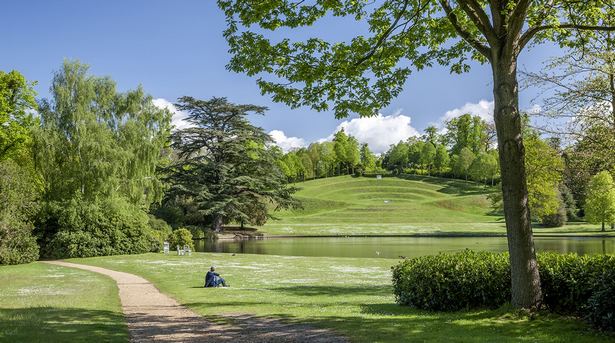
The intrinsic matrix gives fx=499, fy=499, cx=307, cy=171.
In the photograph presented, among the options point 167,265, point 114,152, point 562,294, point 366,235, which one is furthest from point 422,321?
point 366,235

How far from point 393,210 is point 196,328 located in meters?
82.6

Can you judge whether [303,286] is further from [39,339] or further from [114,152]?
[114,152]

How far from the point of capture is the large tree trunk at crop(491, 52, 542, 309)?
1045 centimetres

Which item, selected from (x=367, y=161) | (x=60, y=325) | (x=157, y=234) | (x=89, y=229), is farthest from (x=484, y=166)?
(x=60, y=325)

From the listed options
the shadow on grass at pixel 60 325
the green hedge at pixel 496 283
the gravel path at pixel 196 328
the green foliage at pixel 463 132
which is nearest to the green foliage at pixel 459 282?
the green hedge at pixel 496 283

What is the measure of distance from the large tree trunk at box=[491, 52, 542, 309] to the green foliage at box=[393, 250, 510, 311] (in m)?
1.27

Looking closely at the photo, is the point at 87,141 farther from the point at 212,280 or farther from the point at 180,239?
the point at 212,280

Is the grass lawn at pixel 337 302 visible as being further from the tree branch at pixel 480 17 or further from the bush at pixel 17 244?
the tree branch at pixel 480 17

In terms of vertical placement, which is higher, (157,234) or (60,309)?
(157,234)

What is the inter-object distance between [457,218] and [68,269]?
71.5 metres

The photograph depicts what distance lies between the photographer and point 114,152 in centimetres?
3738

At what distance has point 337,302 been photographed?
1539 cm

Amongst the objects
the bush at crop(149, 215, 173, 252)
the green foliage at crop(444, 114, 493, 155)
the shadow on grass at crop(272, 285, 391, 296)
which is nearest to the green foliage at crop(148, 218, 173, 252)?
the bush at crop(149, 215, 173, 252)

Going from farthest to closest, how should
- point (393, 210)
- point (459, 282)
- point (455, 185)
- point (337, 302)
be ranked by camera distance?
point (455, 185) → point (393, 210) → point (337, 302) → point (459, 282)
